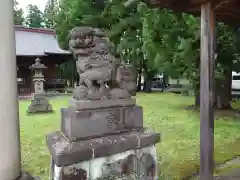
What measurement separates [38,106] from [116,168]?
9.33 m

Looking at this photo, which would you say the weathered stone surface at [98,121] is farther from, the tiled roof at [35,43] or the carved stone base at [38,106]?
the tiled roof at [35,43]

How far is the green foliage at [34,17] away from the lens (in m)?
40.0

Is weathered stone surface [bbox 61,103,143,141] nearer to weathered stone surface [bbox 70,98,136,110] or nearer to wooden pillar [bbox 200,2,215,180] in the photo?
weathered stone surface [bbox 70,98,136,110]

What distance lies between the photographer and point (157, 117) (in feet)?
30.7

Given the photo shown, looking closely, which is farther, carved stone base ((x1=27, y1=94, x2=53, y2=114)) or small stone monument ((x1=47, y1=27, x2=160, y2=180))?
carved stone base ((x1=27, y1=94, x2=53, y2=114))

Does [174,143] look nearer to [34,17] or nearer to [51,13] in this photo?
[51,13]

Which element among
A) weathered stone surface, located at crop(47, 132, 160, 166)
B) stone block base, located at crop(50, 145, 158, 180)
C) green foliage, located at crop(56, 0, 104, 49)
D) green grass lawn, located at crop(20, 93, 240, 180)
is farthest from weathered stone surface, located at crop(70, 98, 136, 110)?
green foliage, located at crop(56, 0, 104, 49)

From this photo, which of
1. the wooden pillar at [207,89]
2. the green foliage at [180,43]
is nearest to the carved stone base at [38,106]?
the green foliage at [180,43]

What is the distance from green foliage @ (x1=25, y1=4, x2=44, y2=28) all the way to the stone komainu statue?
4001 centimetres

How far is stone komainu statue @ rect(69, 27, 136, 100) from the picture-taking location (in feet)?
9.37

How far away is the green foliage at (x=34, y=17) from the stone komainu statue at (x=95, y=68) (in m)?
40.0

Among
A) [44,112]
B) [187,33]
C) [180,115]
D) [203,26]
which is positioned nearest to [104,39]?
[203,26]

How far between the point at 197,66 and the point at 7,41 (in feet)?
23.5

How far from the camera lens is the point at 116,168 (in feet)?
9.59
